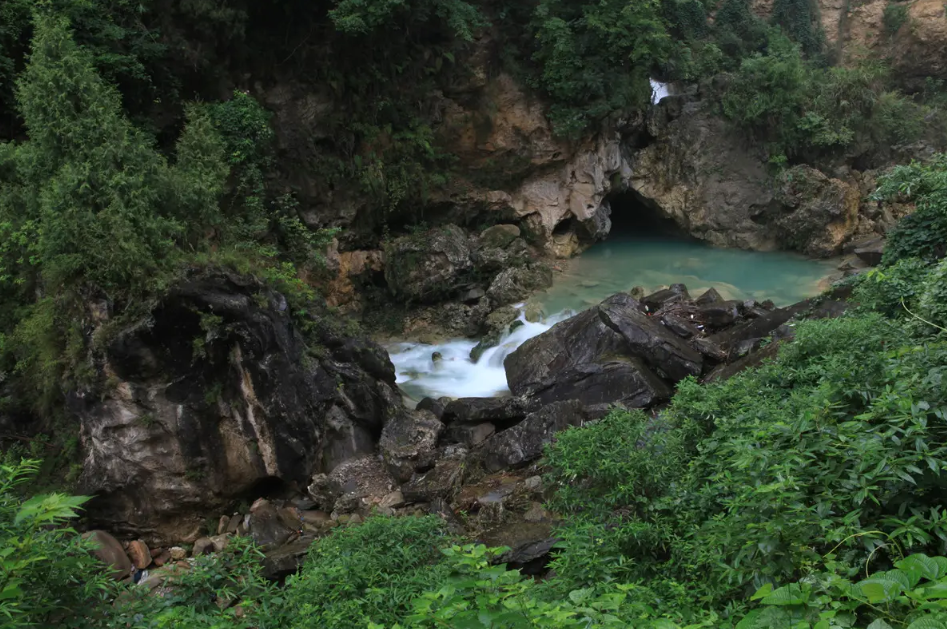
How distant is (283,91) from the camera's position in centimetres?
1415

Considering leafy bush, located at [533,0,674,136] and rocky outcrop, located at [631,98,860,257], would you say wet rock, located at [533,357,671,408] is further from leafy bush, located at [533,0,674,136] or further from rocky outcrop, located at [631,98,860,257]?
rocky outcrop, located at [631,98,860,257]

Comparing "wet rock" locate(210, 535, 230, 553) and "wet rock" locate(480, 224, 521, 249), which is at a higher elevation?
"wet rock" locate(480, 224, 521, 249)

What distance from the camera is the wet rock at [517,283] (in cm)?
1543

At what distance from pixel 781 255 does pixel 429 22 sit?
11.6 meters

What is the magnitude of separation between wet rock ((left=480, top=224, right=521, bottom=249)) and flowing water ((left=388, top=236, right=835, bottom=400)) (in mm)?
1663

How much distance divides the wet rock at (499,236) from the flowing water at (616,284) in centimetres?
166

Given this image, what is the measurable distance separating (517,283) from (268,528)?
9114 millimetres

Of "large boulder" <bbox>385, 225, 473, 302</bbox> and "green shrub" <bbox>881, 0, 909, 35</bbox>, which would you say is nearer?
"large boulder" <bbox>385, 225, 473, 302</bbox>

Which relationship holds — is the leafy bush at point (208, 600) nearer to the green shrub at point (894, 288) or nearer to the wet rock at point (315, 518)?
the wet rock at point (315, 518)

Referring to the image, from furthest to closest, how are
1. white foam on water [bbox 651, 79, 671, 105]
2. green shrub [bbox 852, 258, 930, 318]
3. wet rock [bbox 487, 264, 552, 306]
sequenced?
white foam on water [bbox 651, 79, 671, 105], wet rock [bbox 487, 264, 552, 306], green shrub [bbox 852, 258, 930, 318]

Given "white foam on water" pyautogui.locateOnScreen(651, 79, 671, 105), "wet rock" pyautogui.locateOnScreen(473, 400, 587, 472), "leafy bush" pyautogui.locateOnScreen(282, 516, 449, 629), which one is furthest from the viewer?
"white foam on water" pyautogui.locateOnScreen(651, 79, 671, 105)

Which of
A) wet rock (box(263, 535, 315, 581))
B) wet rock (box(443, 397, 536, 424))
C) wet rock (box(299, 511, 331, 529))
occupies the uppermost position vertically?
wet rock (box(443, 397, 536, 424))

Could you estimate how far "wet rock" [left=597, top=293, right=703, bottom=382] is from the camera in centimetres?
1080

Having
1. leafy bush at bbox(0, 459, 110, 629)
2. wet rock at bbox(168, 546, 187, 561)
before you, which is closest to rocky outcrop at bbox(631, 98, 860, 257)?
wet rock at bbox(168, 546, 187, 561)
